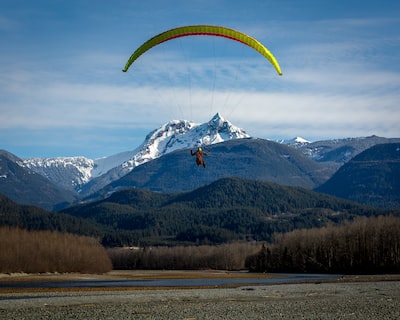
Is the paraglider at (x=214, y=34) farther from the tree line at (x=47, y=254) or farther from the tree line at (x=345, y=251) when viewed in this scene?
the tree line at (x=47, y=254)

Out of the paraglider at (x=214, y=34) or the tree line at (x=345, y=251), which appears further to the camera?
the tree line at (x=345, y=251)

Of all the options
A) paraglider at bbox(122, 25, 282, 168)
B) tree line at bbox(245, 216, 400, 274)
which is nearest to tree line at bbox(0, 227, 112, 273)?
tree line at bbox(245, 216, 400, 274)

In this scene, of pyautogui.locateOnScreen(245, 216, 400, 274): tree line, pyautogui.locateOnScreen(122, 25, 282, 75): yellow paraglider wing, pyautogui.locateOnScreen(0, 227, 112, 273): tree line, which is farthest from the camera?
pyautogui.locateOnScreen(0, 227, 112, 273): tree line

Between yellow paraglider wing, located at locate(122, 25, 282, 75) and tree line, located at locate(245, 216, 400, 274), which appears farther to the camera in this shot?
tree line, located at locate(245, 216, 400, 274)

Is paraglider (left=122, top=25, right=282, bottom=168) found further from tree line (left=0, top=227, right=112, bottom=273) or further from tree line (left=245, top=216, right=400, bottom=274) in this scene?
tree line (left=0, top=227, right=112, bottom=273)

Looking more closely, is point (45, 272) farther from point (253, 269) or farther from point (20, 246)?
point (253, 269)

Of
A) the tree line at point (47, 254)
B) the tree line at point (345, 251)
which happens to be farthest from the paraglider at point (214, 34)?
the tree line at point (47, 254)

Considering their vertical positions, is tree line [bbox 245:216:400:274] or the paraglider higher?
the paraglider

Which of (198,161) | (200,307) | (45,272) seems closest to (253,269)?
(45,272)

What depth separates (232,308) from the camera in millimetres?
38344

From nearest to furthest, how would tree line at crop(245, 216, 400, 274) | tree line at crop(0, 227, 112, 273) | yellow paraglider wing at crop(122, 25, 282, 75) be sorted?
yellow paraglider wing at crop(122, 25, 282, 75) → tree line at crop(245, 216, 400, 274) → tree line at crop(0, 227, 112, 273)

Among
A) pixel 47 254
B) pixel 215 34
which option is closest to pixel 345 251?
pixel 47 254

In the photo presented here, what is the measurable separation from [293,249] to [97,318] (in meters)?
124

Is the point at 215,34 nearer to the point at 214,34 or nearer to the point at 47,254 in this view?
the point at 214,34
